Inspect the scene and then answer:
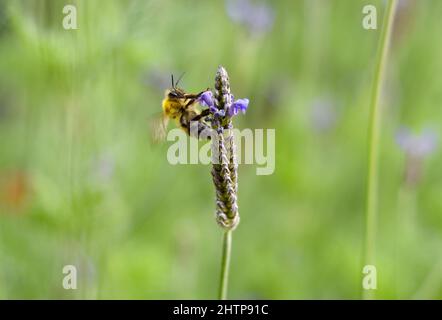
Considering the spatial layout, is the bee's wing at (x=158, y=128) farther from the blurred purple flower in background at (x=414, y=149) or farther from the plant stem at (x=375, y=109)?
the blurred purple flower in background at (x=414, y=149)

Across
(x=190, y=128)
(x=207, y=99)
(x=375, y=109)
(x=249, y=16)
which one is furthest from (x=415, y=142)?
(x=207, y=99)

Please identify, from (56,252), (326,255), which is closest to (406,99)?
(326,255)

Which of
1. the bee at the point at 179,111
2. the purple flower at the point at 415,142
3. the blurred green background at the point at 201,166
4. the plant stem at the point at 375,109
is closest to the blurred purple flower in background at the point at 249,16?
the blurred green background at the point at 201,166

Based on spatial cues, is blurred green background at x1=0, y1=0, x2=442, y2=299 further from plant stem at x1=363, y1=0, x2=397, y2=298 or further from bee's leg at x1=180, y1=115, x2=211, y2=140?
plant stem at x1=363, y1=0, x2=397, y2=298

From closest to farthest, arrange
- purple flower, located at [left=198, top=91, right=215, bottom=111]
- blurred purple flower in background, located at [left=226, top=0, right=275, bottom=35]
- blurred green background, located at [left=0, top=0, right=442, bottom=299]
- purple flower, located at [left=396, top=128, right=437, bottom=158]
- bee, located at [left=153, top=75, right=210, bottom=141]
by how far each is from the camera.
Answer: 1. purple flower, located at [left=198, top=91, right=215, bottom=111]
2. bee, located at [left=153, top=75, right=210, bottom=141]
3. blurred green background, located at [left=0, top=0, right=442, bottom=299]
4. purple flower, located at [left=396, top=128, right=437, bottom=158]
5. blurred purple flower in background, located at [left=226, top=0, right=275, bottom=35]

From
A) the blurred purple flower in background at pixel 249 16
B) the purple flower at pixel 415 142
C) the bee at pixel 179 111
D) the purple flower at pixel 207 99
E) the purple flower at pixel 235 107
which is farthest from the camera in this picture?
the blurred purple flower in background at pixel 249 16

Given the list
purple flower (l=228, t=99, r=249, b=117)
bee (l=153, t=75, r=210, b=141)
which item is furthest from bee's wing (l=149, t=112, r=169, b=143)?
purple flower (l=228, t=99, r=249, b=117)
